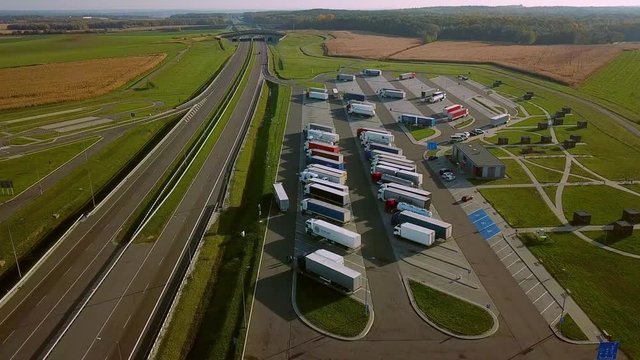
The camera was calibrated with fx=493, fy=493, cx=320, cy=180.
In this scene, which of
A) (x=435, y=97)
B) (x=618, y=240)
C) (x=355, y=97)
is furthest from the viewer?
(x=355, y=97)

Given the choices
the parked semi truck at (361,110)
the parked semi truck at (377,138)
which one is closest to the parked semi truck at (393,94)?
the parked semi truck at (361,110)

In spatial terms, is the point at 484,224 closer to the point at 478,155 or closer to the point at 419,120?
the point at 478,155

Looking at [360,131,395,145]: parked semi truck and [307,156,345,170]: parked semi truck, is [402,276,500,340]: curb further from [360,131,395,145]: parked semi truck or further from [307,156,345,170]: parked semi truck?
[360,131,395,145]: parked semi truck

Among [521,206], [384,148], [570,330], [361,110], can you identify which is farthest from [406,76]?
[570,330]

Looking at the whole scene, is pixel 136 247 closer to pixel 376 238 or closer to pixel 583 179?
pixel 376 238

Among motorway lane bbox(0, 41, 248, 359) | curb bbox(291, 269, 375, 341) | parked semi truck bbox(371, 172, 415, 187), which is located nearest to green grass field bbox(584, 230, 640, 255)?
parked semi truck bbox(371, 172, 415, 187)

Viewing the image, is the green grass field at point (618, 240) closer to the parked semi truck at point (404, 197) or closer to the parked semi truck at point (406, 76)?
the parked semi truck at point (404, 197)

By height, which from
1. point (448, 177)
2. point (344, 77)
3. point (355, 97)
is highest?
point (344, 77)
